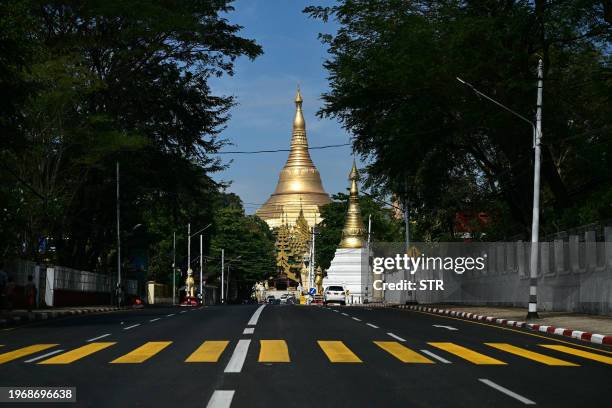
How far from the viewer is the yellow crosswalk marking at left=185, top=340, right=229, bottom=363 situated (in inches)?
579

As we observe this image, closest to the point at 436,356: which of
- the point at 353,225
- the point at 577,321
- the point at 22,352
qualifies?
the point at 22,352

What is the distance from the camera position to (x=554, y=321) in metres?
28.3

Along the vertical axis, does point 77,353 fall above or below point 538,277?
below

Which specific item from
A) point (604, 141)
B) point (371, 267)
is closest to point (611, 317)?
point (604, 141)

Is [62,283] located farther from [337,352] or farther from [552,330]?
[337,352]

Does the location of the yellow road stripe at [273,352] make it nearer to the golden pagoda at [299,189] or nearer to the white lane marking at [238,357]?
the white lane marking at [238,357]

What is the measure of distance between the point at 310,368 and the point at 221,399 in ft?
11.1

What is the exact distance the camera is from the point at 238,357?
15078 millimetres

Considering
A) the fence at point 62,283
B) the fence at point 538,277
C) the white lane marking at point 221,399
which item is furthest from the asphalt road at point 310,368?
the fence at point 62,283

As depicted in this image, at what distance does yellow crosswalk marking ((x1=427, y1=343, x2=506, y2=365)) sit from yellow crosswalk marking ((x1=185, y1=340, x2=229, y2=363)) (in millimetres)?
4060

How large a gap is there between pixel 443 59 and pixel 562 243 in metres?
8.64

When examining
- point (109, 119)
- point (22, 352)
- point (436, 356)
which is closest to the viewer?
point (436, 356)

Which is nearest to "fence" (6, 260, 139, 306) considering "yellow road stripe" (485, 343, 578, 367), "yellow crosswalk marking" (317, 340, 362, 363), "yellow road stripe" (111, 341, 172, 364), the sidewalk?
the sidewalk

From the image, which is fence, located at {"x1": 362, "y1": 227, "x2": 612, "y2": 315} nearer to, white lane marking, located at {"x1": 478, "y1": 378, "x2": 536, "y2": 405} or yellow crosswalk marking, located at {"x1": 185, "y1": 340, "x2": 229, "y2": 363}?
yellow crosswalk marking, located at {"x1": 185, "y1": 340, "x2": 229, "y2": 363}
